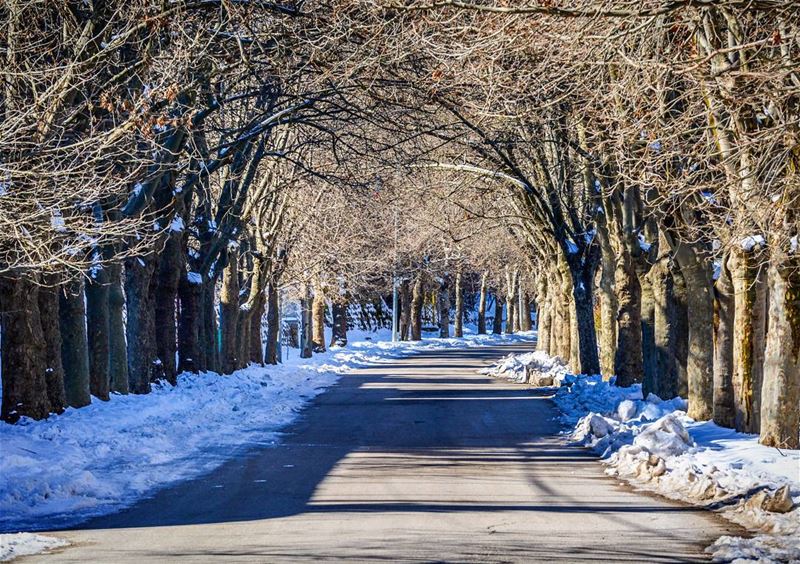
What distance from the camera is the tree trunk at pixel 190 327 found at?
96.4 ft

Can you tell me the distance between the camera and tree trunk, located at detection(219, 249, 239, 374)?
33844 mm

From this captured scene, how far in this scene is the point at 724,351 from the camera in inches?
623

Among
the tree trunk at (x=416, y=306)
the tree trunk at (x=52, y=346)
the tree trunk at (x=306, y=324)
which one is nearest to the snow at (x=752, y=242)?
the tree trunk at (x=52, y=346)

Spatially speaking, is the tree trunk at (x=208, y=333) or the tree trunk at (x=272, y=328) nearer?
the tree trunk at (x=208, y=333)

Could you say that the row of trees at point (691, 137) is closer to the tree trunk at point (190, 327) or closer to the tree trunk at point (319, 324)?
the tree trunk at point (190, 327)

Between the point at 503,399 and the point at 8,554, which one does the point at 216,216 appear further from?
the point at 8,554

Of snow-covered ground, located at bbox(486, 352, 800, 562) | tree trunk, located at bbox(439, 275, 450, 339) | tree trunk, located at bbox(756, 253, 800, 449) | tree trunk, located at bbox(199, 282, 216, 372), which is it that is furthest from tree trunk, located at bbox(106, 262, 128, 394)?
tree trunk, located at bbox(439, 275, 450, 339)

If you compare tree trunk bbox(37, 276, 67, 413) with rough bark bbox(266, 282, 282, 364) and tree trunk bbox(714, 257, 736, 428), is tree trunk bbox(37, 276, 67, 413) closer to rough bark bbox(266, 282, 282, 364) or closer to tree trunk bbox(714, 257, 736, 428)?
tree trunk bbox(714, 257, 736, 428)

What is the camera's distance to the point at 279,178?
33.8 meters

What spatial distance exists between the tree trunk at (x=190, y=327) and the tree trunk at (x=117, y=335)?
5.90m

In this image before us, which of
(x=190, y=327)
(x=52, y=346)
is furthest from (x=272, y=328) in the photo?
(x=52, y=346)

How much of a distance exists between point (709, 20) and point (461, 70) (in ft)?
10.2

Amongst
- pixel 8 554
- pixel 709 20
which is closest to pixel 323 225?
pixel 709 20

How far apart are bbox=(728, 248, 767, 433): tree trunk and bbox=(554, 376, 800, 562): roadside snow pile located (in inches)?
15.6
